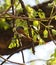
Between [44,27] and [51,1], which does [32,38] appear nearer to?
[44,27]

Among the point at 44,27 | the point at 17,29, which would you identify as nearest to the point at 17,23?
the point at 17,29

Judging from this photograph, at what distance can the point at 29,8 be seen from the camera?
1.55 m

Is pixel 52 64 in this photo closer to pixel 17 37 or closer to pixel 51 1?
pixel 17 37

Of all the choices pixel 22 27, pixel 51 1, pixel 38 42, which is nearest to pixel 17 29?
pixel 22 27

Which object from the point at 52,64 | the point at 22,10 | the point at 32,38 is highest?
the point at 22,10

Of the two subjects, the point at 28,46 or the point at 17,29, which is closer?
the point at 17,29

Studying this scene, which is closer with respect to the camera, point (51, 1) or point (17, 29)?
point (17, 29)

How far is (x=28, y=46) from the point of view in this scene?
5.48 feet

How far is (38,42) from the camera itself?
5.35ft

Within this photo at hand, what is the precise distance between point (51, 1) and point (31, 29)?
0.23 m

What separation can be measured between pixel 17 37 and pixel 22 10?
5.4 inches

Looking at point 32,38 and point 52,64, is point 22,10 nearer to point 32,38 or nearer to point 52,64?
point 32,38

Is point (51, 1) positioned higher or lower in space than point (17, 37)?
higher

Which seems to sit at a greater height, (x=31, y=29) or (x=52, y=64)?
(x=31, y=29)
